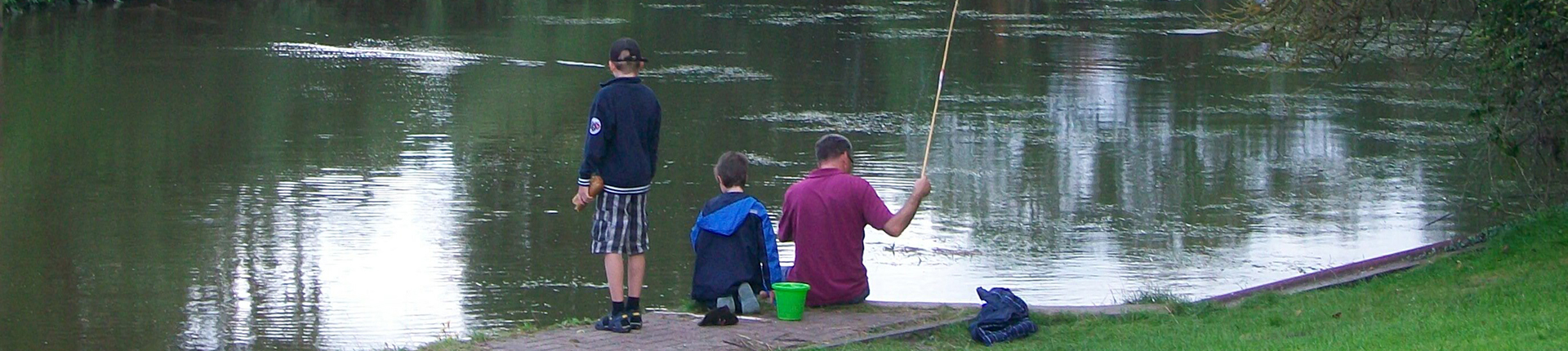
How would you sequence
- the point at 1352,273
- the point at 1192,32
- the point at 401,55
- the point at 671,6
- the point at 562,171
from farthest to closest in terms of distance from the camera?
1. the point at 671,6
2. the point at 1192,32
3. the point at 401,55
4. the point at 562,171
5. the point at 1352,273

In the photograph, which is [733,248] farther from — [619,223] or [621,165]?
[621,165]

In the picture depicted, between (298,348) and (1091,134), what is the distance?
31.4 feet

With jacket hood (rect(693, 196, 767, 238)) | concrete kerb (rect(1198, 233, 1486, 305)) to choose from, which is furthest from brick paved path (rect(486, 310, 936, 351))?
concrete kerb (rect(1198, 233, 1486, 305))

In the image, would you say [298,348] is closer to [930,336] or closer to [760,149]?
[930,336]

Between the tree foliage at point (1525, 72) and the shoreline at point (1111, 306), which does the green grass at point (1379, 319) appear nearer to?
the shoreline at point (1111, 306)

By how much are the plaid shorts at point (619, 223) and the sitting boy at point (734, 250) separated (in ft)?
1.68

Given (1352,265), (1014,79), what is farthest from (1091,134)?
(1352,265)

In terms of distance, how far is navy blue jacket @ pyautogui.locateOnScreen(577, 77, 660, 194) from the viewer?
7.08 metres

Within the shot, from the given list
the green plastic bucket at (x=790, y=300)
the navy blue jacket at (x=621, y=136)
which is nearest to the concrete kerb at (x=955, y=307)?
the green plastic bucket at (x=790, y=300)

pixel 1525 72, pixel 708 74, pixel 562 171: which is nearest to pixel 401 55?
pixel 708 74

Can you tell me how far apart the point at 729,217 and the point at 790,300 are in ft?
1.64

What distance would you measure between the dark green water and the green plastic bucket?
5.81ft

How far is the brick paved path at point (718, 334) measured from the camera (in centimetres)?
702

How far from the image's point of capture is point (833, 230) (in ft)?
25.9
